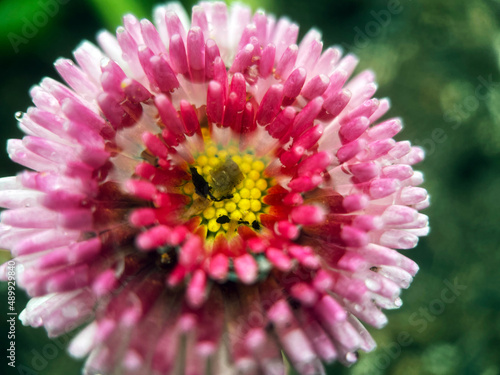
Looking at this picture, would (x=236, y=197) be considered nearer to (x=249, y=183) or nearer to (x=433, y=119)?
(x=249, y=183)

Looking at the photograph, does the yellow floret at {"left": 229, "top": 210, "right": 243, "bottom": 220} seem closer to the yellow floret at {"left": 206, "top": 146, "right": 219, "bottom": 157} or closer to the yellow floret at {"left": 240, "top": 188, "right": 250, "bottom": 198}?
the yellow floret at {"left": 240, "top": 188, "right": 250, "bottom": 198}


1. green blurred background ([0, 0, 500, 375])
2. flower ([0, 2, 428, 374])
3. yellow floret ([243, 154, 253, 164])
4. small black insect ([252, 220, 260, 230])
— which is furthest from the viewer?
green blurred background ([0, 0, 500, 375])

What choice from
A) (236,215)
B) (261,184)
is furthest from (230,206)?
(261,184)

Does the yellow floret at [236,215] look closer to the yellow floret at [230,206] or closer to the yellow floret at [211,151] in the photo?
the yellow floret at [230,206]

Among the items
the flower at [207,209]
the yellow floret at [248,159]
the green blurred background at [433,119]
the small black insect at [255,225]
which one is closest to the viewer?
the flower at [207,209]

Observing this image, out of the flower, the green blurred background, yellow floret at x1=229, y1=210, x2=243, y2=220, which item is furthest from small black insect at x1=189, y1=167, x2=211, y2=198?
the green blurred background

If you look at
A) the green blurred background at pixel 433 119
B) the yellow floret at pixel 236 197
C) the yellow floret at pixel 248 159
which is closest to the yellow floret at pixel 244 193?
the yellow floret at pixel 236 197
